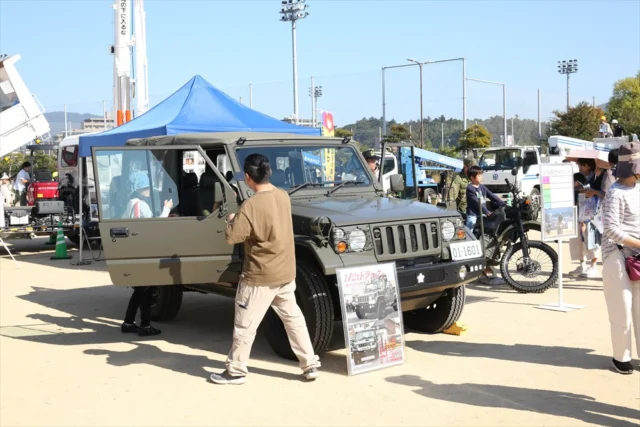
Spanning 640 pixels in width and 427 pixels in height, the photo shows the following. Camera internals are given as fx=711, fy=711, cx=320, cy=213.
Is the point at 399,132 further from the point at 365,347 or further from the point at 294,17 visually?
the point at 365,347

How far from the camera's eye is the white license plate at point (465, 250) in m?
6.55

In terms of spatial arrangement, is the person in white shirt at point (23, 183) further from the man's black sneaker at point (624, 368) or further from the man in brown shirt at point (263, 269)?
the man's black sneaker at point (624, 368)

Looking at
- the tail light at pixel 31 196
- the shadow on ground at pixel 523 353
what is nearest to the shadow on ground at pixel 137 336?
the shadow on ground at pixel 523 353

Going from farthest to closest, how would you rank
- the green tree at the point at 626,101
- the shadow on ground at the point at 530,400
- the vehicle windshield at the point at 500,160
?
the green tree at the point at 626,101 → the vehicle windshield at the point at 500,160 → the shadow on ground at the point at 530,400

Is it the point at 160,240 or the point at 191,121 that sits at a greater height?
the point at 191,121

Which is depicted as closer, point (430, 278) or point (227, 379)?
point (227, 379)

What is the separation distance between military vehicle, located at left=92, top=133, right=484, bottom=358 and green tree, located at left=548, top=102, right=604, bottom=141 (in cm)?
3872

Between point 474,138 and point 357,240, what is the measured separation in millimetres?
36714

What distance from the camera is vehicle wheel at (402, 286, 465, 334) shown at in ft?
23.4

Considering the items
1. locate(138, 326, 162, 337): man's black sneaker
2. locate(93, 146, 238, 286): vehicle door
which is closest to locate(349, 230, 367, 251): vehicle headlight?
locate(93, 146, 238, 286): vehicle door

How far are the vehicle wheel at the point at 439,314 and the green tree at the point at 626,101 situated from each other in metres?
41.2

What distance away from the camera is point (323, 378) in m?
5.99

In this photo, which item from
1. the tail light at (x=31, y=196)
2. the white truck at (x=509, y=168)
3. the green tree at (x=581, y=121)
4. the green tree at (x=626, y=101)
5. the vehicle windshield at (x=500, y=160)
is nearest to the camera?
the tail light at (x=31, y=196)

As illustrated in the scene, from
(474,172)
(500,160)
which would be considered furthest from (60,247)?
(500,160)
